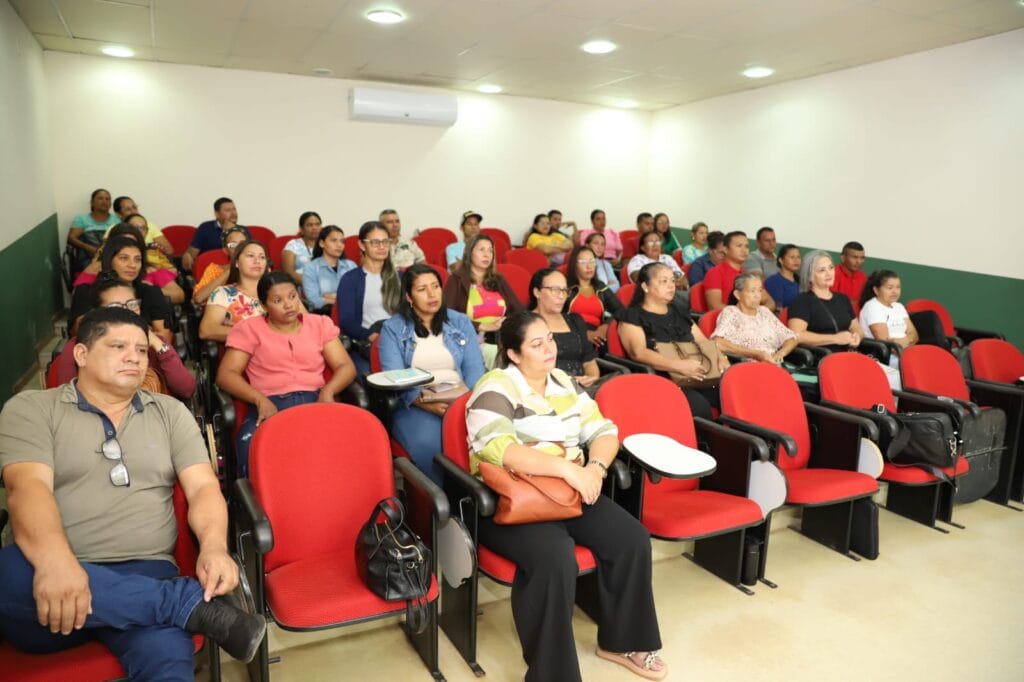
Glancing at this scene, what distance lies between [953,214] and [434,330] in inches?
211

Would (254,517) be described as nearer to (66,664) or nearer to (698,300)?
(66,664)

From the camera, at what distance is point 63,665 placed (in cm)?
170

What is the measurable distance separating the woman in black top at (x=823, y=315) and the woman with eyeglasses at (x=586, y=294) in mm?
1148

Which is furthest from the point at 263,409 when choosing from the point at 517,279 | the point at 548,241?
the point at 548,241

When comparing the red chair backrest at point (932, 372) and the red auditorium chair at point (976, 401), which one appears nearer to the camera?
the red auditorium chair at point (976, 401)

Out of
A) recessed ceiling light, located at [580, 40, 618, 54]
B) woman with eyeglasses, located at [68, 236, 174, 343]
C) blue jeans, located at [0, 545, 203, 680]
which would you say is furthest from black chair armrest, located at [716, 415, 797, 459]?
recessed ceiling light, located at [580, 40, 618, 54]

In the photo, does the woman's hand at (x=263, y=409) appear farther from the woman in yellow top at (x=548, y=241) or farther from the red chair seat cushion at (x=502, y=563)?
the woman in yellow top at (x=548, y=241)

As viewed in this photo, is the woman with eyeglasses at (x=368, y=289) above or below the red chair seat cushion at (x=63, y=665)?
above

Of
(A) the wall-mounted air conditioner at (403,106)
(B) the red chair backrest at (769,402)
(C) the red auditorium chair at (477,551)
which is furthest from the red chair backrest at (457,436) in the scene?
(A) the wall-mounted air conditioner at (403,106)

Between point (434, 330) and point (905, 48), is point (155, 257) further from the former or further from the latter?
point (905, 48)

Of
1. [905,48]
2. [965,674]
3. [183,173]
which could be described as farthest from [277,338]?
[905,48]

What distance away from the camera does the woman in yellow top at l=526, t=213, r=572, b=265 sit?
29.2ft

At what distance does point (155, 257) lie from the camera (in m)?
6.31

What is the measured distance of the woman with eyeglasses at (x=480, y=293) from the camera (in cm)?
435
